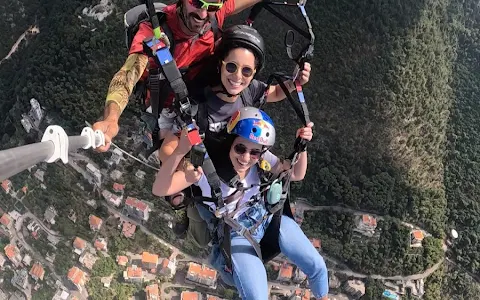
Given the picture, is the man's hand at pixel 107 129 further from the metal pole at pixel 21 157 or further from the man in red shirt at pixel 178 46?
the metal pole at pixel 21 157

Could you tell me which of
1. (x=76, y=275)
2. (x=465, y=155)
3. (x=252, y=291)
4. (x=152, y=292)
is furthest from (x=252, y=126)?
(x=465, y=155)

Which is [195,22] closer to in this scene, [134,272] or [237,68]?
[237,68]

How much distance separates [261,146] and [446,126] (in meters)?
16.7

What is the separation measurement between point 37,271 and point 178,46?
14361mm

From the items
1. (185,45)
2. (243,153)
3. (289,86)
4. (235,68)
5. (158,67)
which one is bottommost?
(243,153)

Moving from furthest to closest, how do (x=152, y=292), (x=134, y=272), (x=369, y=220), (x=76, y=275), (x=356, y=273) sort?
(x=369, y=220), (x=356, y=273), (x=134, y=272), (x=76, y=275), (x=152, y=292)

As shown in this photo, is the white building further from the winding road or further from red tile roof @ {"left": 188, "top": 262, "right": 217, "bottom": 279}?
the winding road

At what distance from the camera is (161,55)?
280 cm

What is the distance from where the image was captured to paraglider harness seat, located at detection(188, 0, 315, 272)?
373cm

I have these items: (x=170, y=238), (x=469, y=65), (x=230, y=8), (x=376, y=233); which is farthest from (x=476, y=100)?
(x=230, y=8)

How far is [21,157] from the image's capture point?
5.71ft

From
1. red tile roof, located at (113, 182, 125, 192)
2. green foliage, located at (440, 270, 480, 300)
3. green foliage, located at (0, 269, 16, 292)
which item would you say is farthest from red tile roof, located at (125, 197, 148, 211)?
green foliage, located at (440, 270, 480, 300)

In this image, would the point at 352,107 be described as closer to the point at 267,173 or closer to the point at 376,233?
the point at 376,233

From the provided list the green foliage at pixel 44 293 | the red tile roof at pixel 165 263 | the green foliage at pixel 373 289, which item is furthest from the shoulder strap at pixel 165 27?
the green foliage at pixel 44 293
